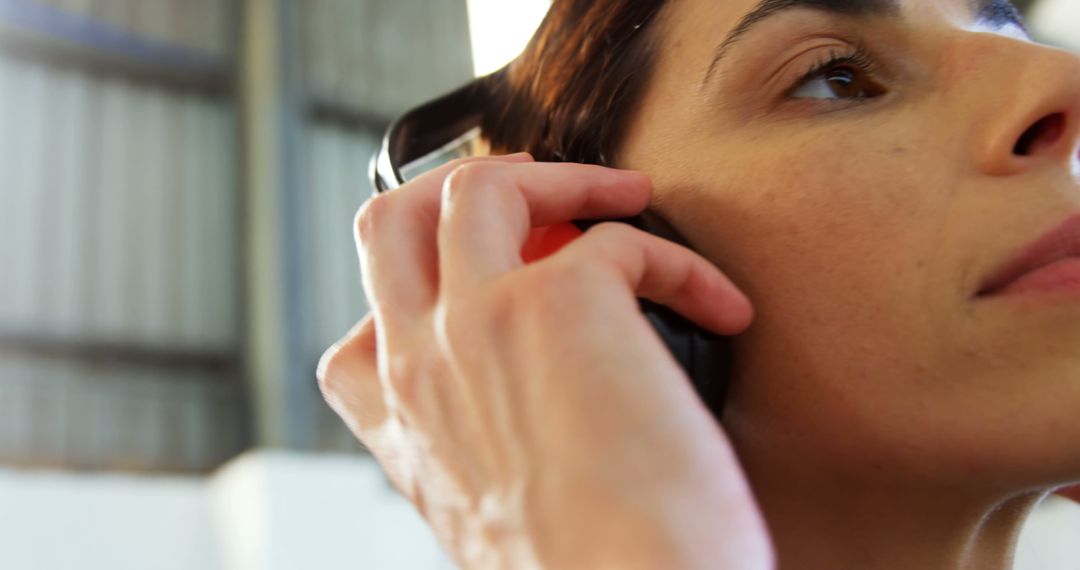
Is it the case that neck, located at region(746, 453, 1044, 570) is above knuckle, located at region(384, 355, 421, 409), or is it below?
below

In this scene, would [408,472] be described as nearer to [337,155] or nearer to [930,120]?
[930,120]

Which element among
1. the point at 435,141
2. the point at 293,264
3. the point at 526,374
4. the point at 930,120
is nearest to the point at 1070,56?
the point at 930,120

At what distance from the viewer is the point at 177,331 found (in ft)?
16.4

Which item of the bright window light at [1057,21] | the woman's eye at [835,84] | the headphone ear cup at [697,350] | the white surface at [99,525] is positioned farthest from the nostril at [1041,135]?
the white surface at [99,525]

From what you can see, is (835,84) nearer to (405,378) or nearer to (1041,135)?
(1041,135)

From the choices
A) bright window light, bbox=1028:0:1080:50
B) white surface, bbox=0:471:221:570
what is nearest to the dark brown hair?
bright window light, bbox=1028:0:1080:50

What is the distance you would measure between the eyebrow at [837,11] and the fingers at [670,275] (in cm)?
18

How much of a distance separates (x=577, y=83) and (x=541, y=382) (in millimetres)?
417

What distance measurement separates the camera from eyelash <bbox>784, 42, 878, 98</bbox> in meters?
0.69

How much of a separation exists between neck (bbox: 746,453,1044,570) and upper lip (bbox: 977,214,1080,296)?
0.12 meters

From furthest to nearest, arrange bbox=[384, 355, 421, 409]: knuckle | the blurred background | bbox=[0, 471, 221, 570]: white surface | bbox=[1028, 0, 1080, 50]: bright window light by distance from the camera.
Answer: the blurred background < bbox=[0, 471, 221, 570]: white surface < bbox=[1028, 0, 1080, 50]: bright window light < bbox=[384, 355, 421, 409]: knuckle

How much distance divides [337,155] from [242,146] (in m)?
0.47

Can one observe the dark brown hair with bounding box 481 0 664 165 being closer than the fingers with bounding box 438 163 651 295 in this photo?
No

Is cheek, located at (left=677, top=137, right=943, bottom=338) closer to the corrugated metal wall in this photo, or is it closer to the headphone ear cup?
the headphone ear cup
